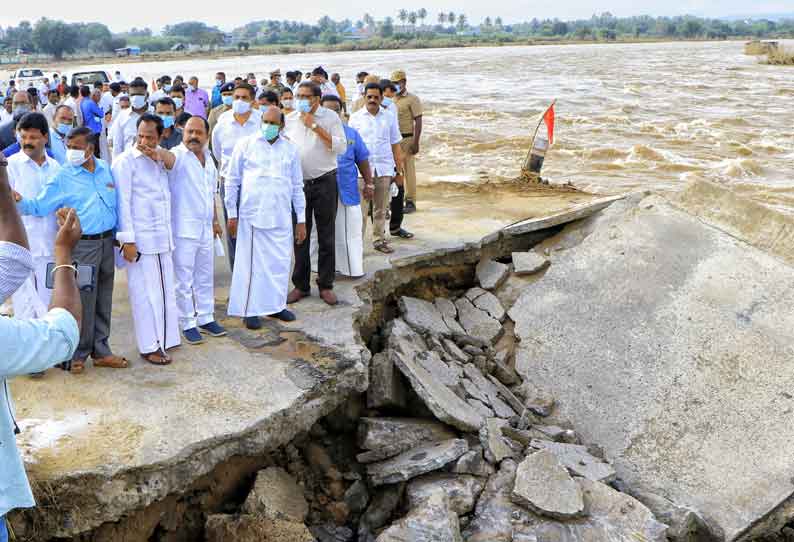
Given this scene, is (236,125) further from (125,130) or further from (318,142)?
(125,130)

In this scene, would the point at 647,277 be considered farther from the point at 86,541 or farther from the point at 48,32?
the point at 48,32

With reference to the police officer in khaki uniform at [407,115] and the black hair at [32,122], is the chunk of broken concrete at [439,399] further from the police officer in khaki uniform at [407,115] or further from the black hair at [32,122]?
the police officer in khaki uniform at [407,115]

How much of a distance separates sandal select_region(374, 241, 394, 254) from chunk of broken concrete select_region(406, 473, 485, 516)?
2879mm

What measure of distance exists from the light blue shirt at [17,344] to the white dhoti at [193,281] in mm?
2678

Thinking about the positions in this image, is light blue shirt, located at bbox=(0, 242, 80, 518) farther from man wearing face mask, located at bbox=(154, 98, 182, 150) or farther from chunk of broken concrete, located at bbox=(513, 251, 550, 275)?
chunk of broken concrete, located at bbox=(513, 251, 550, 275)

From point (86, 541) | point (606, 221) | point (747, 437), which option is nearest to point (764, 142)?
point (606, 221)

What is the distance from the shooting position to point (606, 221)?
740 cm

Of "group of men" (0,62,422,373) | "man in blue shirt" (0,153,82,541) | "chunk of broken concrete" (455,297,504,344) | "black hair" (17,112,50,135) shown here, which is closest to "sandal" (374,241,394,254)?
"group of men" (0,62,422,373)

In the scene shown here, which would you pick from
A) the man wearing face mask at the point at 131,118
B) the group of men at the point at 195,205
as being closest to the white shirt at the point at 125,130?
the man wearing face mask at the point at 131,118

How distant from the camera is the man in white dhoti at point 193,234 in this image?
4840 millimetres

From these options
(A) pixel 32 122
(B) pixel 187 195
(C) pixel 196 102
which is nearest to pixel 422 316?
(B) pixel 187 195

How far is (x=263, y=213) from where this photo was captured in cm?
516

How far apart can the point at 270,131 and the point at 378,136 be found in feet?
6.30

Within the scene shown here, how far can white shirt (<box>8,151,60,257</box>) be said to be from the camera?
182 inches
